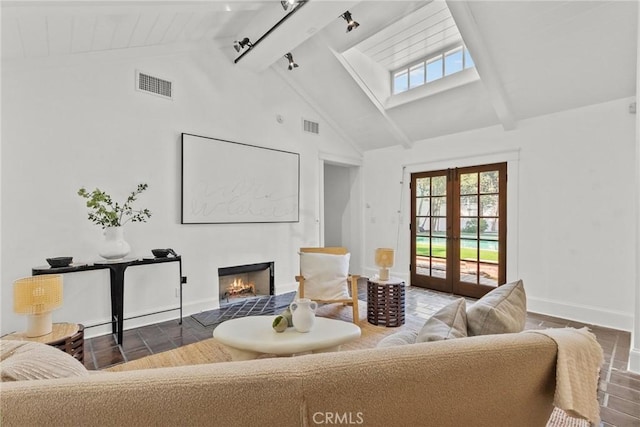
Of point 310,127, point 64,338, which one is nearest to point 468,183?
point 310,127

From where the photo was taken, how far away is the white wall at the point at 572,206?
10.9ft

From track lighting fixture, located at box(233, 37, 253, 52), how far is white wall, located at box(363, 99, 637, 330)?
330 cm

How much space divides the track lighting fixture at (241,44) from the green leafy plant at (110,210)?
2.09 metres

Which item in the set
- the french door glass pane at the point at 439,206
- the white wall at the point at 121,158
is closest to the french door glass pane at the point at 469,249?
the french door glass pane at the point at 439,206

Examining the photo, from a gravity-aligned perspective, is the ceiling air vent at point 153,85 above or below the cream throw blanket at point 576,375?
above

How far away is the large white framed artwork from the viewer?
380 centimetres

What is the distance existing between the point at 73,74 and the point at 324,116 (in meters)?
3.47

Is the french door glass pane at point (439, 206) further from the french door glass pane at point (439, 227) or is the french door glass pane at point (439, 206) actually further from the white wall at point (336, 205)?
the white wall at point (336, 205)

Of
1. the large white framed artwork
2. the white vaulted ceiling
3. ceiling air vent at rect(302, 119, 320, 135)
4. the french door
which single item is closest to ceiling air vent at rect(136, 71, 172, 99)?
the white vaulted ceiling

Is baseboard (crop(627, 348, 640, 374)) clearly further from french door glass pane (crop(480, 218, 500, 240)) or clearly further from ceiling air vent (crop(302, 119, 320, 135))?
ceiling air vent (crop(302, 119, 320, 135))

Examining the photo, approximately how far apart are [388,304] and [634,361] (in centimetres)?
197

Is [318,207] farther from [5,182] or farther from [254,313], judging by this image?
[5,182]

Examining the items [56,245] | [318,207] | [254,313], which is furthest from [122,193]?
[318,207]

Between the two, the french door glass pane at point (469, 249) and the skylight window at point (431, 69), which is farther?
the french door glass pane at point (469, 249)
